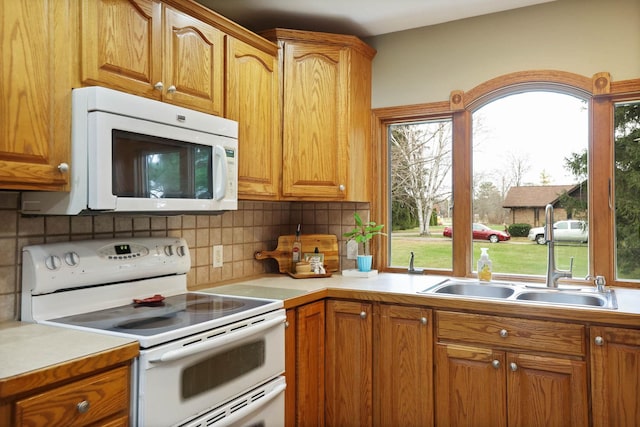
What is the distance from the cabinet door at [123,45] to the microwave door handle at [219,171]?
33cm

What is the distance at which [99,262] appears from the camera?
6.21 ft

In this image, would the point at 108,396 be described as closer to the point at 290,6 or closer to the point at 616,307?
the point at 616,307

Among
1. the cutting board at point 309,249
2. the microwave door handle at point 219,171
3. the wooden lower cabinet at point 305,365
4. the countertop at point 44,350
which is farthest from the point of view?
the cutting board at point 309,249

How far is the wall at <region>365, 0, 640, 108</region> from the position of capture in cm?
239

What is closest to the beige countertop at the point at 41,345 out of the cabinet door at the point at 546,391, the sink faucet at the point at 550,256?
the cabinet door at the point at 546,391

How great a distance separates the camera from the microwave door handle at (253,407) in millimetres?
1742

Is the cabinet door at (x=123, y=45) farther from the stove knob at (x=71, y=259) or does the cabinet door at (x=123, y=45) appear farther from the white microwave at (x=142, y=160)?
the stove knob at (x=71, y=259)

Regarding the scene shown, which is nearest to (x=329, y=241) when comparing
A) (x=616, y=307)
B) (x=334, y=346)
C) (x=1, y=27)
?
(x=334, y=346)

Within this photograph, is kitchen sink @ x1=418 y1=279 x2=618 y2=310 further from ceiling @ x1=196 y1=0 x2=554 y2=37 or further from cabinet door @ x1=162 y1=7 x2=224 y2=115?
ceiling @ x1=196 y1=0 x2=554 y2=37

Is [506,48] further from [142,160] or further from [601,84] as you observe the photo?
[142,160]

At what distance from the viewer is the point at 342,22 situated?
2775 mm

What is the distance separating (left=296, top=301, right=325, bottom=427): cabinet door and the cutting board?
58 centimetres

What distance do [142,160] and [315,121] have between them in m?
1.16

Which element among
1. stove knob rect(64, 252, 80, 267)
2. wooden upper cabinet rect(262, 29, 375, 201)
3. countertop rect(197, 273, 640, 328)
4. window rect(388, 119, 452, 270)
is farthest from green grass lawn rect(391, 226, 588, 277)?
stove knob rect(64, 252, 80, 267)
